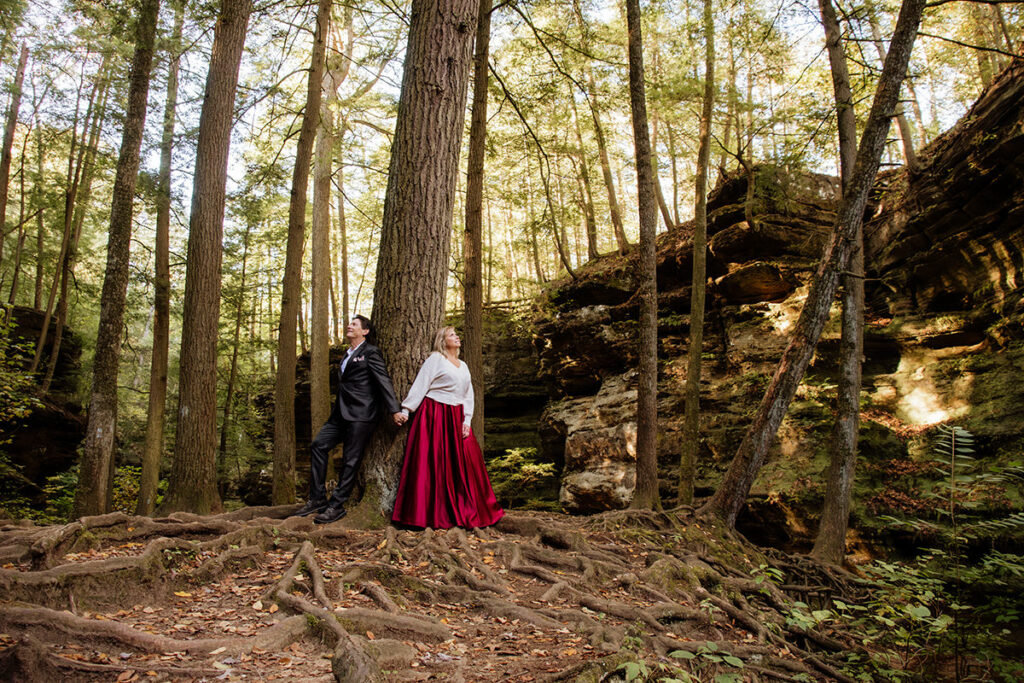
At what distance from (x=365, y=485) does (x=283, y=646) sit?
2239 millimetres

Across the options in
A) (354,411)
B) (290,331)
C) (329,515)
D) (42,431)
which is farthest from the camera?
(42,431)

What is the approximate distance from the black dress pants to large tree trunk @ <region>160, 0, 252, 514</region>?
103 inches

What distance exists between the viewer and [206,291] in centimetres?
734

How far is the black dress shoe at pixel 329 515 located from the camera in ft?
15.5

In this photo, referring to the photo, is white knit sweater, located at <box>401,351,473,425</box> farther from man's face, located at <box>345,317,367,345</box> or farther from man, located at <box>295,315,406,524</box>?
man's face, located at <box>345,317,367,345</box>

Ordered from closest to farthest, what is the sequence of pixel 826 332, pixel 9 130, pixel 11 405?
pixel 11 405 < pixel 826 332 < pixel 9 130

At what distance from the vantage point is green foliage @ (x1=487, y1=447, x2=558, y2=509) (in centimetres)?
1345

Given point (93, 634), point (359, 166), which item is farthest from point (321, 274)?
point (93, 634)

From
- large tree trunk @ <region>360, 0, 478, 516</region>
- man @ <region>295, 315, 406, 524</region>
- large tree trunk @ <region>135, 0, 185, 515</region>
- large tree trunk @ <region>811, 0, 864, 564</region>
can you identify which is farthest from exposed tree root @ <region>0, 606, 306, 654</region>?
large tree trunk @ <region>811, 0, 864, 564</region>

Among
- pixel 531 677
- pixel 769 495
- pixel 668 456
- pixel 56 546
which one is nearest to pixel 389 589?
pixel 531 677

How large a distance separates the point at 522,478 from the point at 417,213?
983 cm

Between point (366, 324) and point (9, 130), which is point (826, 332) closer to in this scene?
point (366, 324)

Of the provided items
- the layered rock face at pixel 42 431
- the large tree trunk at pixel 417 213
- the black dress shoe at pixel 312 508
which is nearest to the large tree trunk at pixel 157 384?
the black dress shoe at pixel 312 508

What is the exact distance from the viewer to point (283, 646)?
2754 mm
